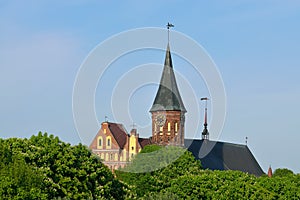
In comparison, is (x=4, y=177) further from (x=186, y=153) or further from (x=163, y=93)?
(x=163, y=93)

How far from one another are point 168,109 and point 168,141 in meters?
5.06

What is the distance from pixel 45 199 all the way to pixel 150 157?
33.6 meters

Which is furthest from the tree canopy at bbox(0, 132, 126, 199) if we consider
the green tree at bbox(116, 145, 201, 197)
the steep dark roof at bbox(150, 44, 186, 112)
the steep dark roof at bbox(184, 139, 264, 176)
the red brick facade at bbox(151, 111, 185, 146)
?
the steep dark roof at bbox(184, 139, 264, 176)

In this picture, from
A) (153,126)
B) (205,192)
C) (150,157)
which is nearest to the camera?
(205,192)

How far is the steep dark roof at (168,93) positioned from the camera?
108938 mm

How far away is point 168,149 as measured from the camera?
7525 centimetres

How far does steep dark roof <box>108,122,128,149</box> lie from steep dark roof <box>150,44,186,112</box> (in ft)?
55.8

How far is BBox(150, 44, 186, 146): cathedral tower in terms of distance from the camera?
108750 millimetres

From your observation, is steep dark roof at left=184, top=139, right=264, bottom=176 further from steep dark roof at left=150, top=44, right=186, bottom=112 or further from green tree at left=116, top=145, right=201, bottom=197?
green tree at left=116, top=145, right=201, bottom=197

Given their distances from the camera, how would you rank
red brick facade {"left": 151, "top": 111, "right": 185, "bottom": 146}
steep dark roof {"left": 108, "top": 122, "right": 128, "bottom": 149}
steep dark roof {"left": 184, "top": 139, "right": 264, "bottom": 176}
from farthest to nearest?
1. steep dark roof {"left": 108, "top": 122, "right": 128, "bottom": 149}
2. steep dark roof {"left": 184, "top": 139, "right": 264, "bottom": 176}
3. red brick facade {"left": 151, "top": 111, "right": 185, "bottom": 146}

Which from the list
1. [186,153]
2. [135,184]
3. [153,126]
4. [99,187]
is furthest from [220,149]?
[99,187]

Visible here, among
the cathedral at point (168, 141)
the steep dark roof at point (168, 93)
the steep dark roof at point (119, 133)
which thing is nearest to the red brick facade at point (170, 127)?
the cathedral at point (168, 141)

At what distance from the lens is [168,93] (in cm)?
10969

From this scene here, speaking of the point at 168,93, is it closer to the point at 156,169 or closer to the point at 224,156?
the point at 224,156
